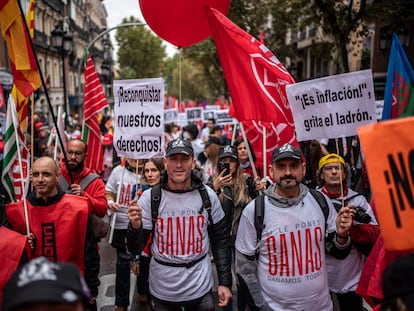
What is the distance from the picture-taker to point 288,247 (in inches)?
123

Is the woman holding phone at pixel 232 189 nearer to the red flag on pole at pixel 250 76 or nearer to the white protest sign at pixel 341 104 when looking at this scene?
the red flag on pole at pixel 250 76

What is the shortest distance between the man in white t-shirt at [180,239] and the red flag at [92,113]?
267 cm

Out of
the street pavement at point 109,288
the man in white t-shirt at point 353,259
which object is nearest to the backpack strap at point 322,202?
the man in white t-shirt at point 353,259

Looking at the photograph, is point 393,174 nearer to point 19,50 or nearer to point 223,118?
point 19,50

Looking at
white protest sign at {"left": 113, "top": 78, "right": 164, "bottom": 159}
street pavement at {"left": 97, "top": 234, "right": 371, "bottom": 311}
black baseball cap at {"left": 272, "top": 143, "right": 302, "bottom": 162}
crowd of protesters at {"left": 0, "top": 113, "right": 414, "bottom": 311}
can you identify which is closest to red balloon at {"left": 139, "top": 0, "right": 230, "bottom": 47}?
white protest sign at {"left": 113, "top": 78, "right": 164, "bottom": 159}

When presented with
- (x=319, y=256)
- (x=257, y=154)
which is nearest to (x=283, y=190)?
(x=319, y=256)

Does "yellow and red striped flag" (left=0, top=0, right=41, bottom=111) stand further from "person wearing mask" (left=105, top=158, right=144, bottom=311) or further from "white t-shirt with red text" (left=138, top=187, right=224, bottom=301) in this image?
"white t-shirt with red text" (left=138, top=187, right=224, bottom=301)

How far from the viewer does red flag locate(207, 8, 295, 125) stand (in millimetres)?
4113

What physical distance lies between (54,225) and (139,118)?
140 cm

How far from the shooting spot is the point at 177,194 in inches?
135

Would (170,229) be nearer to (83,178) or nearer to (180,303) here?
(180,303)

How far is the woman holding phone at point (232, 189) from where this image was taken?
4.55 meters

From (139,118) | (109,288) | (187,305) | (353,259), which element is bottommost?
(109,288)

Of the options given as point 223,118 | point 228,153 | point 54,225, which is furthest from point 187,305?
point 223,118
